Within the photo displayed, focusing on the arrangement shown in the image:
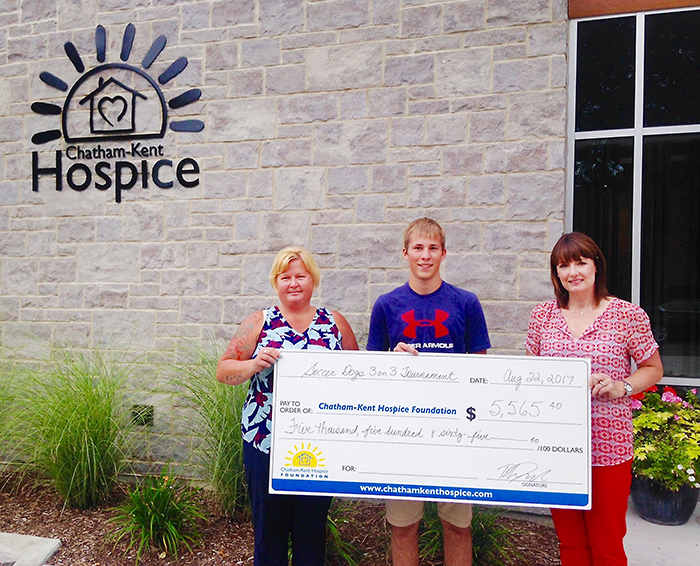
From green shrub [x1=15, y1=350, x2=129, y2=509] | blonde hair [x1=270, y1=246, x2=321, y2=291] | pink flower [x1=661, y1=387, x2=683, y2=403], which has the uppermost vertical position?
blonde hair [x1=270, y1=246, x2=321, y2=291]

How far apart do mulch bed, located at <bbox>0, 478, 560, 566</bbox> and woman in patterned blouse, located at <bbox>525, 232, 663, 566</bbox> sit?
983mm

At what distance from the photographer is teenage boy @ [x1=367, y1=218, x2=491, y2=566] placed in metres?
Result: 2.73

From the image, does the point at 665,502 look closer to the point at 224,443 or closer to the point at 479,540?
the point at 479,540

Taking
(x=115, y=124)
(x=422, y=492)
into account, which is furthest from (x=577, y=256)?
(x=115, y=124)

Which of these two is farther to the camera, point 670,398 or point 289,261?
point 670,398

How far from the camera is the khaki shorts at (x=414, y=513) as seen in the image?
2.77 metres

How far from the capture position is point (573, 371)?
8.23ft

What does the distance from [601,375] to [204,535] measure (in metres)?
2.69

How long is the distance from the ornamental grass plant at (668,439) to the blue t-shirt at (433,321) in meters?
1.65

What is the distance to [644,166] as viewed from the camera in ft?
15.0

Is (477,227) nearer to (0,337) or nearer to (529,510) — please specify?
(529,510)
